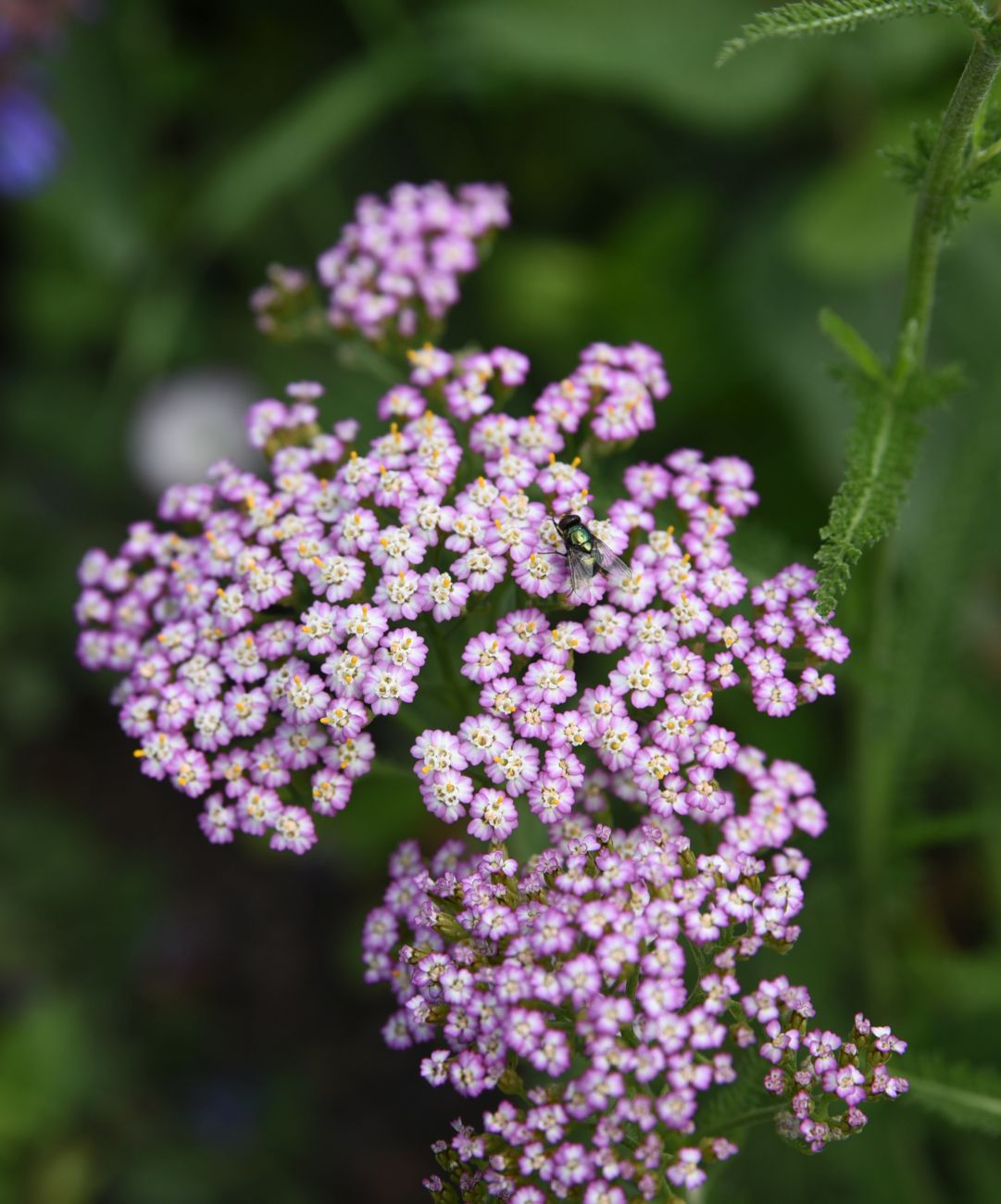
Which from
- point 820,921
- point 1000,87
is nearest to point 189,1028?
point 820,921

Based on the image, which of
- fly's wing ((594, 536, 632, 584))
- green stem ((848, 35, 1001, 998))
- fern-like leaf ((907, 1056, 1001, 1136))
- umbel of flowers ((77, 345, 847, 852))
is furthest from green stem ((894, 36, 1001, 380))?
fern-like leaf ((907, 1056, 1001, 1136))

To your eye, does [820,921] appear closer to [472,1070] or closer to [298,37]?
[472,1070]

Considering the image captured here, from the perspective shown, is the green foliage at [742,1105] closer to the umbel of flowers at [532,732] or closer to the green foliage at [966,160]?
the umbel of flowers at [532,732]

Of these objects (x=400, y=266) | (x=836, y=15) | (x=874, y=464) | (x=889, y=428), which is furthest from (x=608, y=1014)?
(x=400, y=266)

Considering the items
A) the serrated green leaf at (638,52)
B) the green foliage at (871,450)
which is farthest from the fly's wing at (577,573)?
the serrated green leaf at (638,52)

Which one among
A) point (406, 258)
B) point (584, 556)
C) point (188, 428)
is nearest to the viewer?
point (584, 556)

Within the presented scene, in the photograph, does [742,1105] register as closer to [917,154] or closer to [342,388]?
[917,154]

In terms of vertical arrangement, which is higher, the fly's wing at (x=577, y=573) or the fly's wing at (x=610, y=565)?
the fly's wing at (x=610, y=565)
